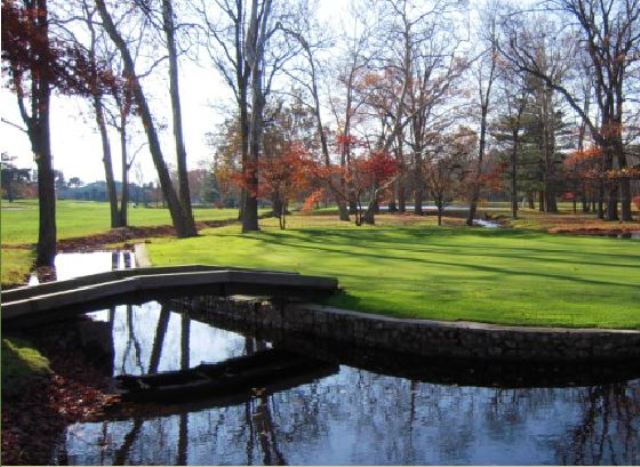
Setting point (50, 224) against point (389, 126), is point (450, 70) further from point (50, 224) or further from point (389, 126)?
point (50, 224)

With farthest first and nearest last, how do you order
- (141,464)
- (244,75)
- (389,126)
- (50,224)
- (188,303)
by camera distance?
(389,126) < (244,75) < (50,224) < (188,303) < (141,464)

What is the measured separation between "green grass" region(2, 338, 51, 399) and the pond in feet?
2.78

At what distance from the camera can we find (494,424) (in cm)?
722

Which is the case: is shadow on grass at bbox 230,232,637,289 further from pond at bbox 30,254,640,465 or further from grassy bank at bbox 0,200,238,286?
grassy bank at bbox 0,200,238,286

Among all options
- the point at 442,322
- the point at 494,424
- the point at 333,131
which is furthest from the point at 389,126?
the point at 494,424

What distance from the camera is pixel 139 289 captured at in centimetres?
1042

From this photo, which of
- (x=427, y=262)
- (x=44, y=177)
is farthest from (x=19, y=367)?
(x=427, y=262)

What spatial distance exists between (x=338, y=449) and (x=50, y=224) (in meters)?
12.5

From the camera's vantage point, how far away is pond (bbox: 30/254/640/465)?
6.32 metres

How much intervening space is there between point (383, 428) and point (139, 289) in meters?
5.14

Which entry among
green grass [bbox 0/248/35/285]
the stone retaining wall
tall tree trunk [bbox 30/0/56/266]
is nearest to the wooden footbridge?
the stone retaining wall

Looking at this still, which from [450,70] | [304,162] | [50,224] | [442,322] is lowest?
[442,322]

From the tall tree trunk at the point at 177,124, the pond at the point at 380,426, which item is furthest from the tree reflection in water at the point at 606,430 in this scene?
the tall tree trunk at the point at 177,124

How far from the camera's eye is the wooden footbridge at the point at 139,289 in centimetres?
900
